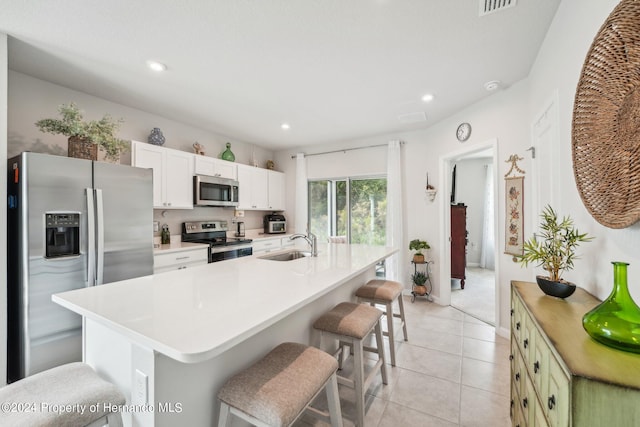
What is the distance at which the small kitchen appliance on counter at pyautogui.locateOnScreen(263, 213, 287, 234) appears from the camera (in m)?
5.16

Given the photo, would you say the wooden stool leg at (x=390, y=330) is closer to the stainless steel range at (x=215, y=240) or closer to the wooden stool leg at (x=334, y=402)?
the wooden stool leg at (x=334, y=402)

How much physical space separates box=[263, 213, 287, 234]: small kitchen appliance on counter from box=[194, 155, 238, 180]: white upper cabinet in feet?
3.79

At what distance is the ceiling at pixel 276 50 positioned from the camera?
1733mm

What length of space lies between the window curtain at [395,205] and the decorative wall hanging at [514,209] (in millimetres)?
1636

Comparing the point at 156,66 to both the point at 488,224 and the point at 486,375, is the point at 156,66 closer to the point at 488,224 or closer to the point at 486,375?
the point at 486,375

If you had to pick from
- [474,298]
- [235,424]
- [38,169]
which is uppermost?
[38,169]

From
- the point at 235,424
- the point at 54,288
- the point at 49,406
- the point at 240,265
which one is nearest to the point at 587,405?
the point at 235,424

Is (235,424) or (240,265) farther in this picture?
(240,265)

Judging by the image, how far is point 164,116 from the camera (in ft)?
11.8

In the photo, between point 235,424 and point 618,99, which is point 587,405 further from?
point 235,424

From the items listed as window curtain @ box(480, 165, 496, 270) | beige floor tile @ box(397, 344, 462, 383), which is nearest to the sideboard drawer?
beige floor tile @ box(397, 344, 462, 383)

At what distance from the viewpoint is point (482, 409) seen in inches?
71.8

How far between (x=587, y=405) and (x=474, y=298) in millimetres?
4016

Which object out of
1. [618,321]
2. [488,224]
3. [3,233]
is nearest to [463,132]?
[618,321]
